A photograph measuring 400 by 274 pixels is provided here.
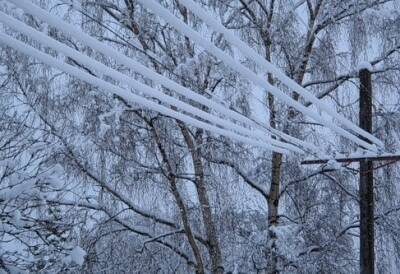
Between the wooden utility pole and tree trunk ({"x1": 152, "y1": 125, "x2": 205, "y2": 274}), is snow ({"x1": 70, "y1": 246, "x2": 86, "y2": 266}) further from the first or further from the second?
the wooden utility pole

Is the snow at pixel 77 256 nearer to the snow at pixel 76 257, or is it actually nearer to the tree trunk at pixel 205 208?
the snow at pixel 76 257

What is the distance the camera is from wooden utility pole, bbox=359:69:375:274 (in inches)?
223

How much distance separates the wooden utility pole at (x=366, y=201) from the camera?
5.68 metres

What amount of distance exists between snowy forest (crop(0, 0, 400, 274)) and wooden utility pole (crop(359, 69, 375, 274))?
125 centimetres

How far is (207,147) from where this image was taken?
825cm

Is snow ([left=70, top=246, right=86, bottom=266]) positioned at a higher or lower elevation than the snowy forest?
lower

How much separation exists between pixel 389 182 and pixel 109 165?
14.4ft

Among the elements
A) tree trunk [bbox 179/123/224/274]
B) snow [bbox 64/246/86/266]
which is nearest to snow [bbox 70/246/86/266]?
snow [bbox 64/246/86/266]

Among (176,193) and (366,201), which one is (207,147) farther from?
(366,201)

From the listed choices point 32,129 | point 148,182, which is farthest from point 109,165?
point 32,129

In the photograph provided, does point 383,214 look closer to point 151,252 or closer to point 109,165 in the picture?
point 151,252

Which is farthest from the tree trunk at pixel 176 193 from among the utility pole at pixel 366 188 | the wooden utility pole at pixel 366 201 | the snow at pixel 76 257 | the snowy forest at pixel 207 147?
the wooden utility pole at pixel 366 201

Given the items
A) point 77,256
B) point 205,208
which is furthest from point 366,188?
point 77,256

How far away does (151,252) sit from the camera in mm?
8289
